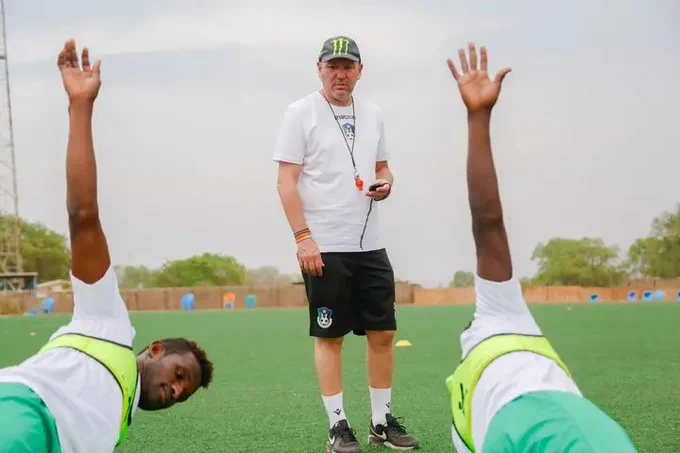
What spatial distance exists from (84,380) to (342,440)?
6.10ft

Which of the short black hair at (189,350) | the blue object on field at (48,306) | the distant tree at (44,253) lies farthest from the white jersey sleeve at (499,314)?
the distant tree at (44,253)

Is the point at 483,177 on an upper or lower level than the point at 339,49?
lower

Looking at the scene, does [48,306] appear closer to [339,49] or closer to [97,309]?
[339,49]

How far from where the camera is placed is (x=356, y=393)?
6539 millimetres

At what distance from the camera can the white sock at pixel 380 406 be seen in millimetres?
4598

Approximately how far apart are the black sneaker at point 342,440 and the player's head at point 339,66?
1.59 meters

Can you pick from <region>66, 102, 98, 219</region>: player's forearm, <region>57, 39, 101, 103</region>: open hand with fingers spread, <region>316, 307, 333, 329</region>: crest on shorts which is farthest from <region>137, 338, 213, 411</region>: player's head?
<region>316, 307, 333, 329</region>: crest on shorts

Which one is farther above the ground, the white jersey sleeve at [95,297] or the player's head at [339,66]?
the player's head at [339,66]

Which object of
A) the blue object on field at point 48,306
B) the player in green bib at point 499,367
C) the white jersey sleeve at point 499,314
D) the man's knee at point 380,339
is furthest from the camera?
the blue object on field at point 48,306

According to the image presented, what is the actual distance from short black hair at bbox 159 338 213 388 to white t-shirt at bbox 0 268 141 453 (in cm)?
38

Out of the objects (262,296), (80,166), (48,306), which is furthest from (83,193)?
(262,296)

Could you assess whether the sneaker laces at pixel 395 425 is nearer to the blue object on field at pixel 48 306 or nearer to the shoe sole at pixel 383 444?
the shoe sole at pixel 383 444

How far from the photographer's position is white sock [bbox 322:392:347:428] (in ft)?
14.6

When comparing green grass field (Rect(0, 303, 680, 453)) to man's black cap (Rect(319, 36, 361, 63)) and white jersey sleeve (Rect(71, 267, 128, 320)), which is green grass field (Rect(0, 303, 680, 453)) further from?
man's black cap (Rect(319, 36, 361, 63))
